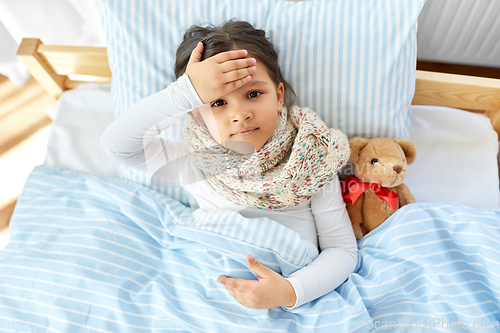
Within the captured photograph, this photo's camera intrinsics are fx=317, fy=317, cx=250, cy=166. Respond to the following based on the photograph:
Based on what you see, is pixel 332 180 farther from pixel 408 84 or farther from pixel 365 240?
pixel 408 84

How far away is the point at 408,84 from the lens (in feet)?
2.74

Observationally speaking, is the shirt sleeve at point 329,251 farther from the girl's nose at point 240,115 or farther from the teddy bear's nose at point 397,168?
the girl's nose at point 240,115

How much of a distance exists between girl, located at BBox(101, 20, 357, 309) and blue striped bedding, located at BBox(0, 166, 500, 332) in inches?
1.8

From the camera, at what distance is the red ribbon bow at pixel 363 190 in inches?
30.9

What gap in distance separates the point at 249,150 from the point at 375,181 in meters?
0.32

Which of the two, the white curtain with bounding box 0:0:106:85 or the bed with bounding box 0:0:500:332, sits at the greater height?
the white curtain with bounding box 0:0:106:85

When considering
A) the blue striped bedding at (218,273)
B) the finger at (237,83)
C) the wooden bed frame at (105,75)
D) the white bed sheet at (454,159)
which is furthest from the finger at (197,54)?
the white bed sheet at (454,159)

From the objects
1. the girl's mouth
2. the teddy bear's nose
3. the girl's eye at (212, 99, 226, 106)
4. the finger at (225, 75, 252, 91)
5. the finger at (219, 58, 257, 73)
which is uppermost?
the finger at (219, 58, 257, 73)

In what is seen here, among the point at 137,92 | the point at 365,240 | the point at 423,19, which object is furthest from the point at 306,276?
the point at 423,19

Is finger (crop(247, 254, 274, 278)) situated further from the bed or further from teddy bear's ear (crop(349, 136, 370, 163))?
teddy bear's ear (crop(349, 136, 370, 163))

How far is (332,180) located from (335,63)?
298mm

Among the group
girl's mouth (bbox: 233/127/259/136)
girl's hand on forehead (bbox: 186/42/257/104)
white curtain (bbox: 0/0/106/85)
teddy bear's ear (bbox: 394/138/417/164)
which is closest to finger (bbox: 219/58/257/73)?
girl's hand on forehead (bbox: 186/42/257/104)

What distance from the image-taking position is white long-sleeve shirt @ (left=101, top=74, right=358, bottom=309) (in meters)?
0.68

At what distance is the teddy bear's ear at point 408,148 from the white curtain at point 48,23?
3.76 feet
